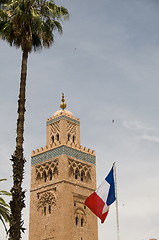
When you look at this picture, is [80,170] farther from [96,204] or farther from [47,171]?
[96,204]

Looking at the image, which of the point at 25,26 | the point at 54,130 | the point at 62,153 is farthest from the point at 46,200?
the point at 25,26

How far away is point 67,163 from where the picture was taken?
4403 cm

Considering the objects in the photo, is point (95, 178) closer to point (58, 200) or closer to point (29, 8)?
point (58, 200)

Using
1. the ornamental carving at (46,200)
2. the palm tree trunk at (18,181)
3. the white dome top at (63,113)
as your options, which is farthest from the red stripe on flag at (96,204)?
the white dome top at (63,113)

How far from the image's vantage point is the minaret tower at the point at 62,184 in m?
42.2

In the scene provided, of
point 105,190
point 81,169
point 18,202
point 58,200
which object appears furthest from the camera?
point 81,169

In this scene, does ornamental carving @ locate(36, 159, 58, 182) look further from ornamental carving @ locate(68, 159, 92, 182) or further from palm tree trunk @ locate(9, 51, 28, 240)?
palm tree trunk @ locate(9, 51, 28, 240)

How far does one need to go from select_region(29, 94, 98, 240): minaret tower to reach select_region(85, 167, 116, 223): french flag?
66.9 feet

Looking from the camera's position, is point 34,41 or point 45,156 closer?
point 34,41

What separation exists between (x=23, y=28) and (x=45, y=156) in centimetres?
2704

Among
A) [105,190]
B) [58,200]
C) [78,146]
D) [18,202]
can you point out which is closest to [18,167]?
[18,202]

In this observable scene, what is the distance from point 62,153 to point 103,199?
2278 cm

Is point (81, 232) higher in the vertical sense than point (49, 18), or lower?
lower

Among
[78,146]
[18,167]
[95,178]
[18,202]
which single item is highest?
[78,146]
